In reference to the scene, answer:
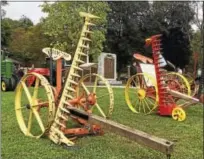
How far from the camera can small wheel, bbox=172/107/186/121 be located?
26.7 feet

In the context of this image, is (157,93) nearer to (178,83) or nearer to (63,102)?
(178,83)

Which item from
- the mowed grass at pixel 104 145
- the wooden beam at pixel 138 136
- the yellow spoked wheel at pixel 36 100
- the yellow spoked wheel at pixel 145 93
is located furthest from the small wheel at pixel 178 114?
the wooden beam at pixel 138 136

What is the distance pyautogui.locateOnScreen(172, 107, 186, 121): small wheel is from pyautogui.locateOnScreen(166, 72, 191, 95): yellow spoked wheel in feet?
6.19

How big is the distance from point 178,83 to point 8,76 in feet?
22.1

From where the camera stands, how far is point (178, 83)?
35.2 feet

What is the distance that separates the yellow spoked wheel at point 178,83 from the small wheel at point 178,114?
189 cm

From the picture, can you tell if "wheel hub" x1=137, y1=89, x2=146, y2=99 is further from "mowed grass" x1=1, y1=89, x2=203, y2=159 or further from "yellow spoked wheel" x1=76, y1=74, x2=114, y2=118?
"yellow spoked wheel" x1=76, y1=74, x2=114, y2=118

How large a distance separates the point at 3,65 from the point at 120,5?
51.5 feet

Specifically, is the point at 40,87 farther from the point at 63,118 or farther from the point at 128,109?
the point at 128,109

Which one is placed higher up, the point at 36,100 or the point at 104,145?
the point at 36,100

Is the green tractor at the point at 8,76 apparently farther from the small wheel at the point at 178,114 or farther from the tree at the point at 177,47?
the tree at the point at 177,47

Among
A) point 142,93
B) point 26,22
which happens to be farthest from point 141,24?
point 142,93

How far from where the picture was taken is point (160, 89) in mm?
8656

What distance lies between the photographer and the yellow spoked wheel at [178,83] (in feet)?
34.1
